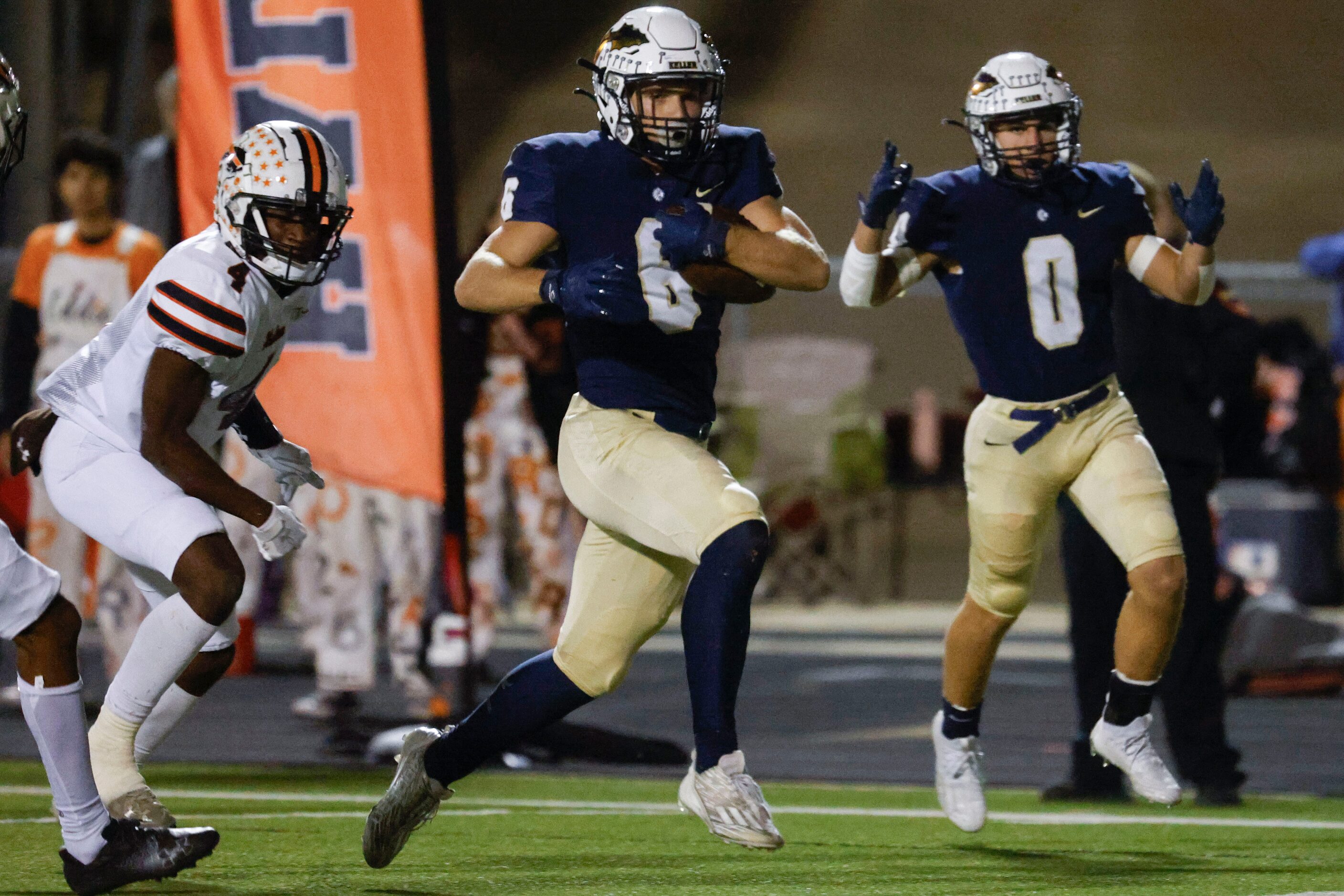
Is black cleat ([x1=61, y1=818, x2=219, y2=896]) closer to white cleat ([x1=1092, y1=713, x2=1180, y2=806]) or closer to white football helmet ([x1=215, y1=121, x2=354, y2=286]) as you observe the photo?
white football helmet ([x1=215, y1=121, x2=354, y2=286])

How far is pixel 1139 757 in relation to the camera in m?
4.67

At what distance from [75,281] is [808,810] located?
11.1 ft

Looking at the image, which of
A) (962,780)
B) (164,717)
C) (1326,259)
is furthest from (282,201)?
(1326,259)

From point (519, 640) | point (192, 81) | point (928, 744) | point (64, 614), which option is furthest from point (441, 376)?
point (519, 640)

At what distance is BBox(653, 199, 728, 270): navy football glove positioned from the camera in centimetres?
389

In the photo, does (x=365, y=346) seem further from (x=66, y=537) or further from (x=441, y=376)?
(x=66, y=537)

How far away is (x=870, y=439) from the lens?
40.7 ft

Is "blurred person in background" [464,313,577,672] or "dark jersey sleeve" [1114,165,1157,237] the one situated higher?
"dark jersey sleeve" [1114,165,1157,237]

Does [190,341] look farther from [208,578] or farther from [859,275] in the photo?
[859,275]

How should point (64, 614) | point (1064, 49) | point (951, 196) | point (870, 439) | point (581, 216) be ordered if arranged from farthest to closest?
point (1064, 49) < point (870, 439) < point (951, 196) < point (581, 216) < point (64, 614)

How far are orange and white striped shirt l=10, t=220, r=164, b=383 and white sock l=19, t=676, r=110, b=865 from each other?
11.8ft

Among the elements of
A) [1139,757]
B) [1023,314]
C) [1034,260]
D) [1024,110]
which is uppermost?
[1024,110]

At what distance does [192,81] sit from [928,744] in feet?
10.9

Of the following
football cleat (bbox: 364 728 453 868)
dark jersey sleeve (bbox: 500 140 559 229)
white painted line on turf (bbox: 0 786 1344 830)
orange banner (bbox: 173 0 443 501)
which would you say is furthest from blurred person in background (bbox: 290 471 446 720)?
dark jersey sleeve (bbox: 500 140 559 229)
